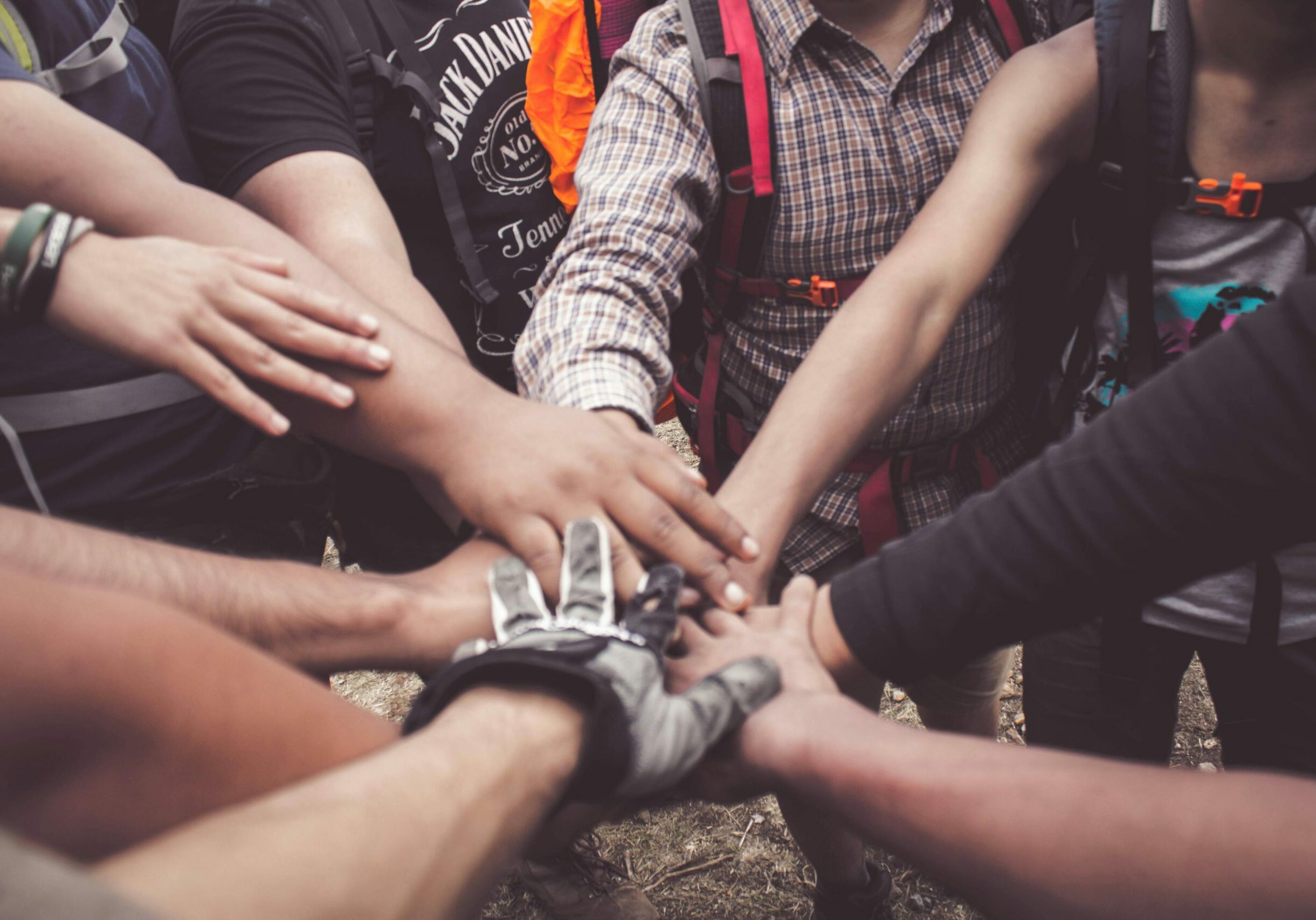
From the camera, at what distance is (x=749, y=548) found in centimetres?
160

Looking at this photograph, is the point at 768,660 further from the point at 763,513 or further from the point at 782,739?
the point at 763,513

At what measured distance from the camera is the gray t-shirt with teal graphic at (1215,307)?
159 cm

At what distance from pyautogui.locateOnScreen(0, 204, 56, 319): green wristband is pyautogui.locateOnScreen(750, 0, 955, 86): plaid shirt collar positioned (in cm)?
146

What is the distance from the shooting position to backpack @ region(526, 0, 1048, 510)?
1.93 metres

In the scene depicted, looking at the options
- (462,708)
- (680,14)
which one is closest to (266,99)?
(680,14)

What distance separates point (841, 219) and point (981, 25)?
58 cm

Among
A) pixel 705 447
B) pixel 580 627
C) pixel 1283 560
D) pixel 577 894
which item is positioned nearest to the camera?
pixel 580 627

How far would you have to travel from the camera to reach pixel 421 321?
5.89ft

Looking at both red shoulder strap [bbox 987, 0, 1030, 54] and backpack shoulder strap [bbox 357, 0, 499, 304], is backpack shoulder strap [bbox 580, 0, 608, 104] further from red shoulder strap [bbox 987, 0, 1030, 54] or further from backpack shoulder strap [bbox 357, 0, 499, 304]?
red shoulder strap [bbox 987, 0, 1030, 54]

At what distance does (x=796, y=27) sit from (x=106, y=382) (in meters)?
1.62

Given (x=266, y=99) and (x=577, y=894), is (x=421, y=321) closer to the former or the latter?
(x=266, y=99)

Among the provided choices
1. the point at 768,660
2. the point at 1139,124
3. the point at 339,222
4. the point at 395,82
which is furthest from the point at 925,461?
the point at 395,82

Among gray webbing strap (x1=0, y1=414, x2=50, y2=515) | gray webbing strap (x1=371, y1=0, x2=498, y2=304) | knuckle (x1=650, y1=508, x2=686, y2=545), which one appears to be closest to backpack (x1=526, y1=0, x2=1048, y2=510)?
gray webbing strap (x1=371, y1=0, x2=498, y2=304)

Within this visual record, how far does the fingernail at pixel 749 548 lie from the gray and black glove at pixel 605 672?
0.18 m
